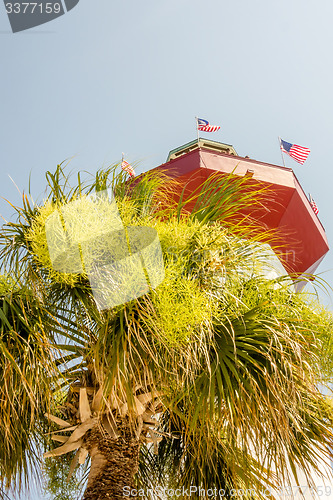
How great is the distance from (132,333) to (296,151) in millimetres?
9666

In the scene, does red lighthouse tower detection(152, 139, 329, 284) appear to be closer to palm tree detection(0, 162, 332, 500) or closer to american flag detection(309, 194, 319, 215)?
american flag detection(309, 194, 319, 215)

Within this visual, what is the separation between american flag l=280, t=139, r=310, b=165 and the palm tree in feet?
26.8

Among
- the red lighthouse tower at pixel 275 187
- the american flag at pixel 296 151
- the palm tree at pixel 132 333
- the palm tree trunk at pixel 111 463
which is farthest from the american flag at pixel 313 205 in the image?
the palm tree trunk at pixel 111 463

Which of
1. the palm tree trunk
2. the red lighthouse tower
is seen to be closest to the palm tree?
the palm tree trunk

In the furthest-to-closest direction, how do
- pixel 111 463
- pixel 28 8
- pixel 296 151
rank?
pixel 296 151 → pixel 28 8 → pixel 111 463

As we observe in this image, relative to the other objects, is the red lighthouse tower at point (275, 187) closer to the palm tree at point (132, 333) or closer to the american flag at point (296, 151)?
the american flag at point (296, 151)

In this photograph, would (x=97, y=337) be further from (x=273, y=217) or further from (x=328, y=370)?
(x=273, y=217)

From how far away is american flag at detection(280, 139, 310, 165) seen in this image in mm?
11984

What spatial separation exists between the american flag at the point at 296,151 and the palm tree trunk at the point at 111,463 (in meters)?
9.49

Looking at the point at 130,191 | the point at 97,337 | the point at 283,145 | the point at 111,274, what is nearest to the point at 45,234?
the point at 111,274

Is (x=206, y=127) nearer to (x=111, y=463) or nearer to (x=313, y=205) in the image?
(x=313, y=205)

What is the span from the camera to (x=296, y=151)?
474 inches

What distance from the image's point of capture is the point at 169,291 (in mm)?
3586

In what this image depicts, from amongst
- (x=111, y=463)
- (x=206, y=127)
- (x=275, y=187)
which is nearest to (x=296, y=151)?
(x=275, y=187)
